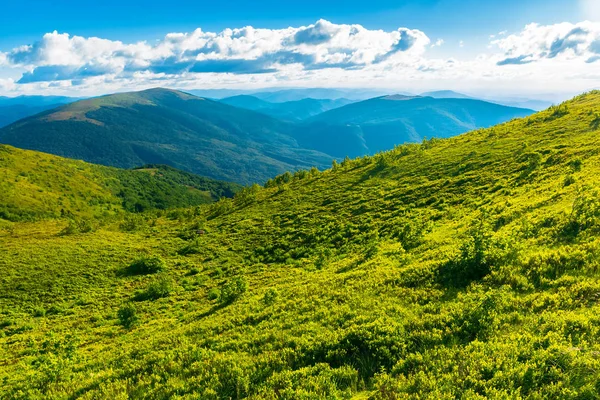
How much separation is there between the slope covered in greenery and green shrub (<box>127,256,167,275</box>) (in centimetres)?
22

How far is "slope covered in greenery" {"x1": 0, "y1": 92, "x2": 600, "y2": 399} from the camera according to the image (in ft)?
31.8

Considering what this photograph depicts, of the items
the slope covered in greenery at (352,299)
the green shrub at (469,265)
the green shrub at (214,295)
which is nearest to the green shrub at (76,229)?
the slope covered in greenery at (352,299)

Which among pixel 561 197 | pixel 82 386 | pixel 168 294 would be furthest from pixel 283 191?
pixel 82 386

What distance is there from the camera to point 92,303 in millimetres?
28906

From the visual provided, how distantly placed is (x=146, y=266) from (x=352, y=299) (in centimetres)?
2804

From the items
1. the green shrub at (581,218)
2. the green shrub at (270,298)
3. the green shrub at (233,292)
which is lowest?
the green shrub at (233,292)

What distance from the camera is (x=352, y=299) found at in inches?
618

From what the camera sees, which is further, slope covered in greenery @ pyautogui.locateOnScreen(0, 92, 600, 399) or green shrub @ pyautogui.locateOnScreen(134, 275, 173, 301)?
green shrub @ pyautogui.locateOnScreen(134, 275, 173, 301)

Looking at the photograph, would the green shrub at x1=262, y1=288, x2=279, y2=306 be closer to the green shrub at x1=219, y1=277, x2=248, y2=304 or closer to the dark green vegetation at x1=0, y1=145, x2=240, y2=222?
the green shrub at x1=219, y1=277, x2=248, y2=304

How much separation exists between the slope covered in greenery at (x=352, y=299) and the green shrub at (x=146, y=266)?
0.72ft

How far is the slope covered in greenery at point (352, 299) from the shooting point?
31.8 ft

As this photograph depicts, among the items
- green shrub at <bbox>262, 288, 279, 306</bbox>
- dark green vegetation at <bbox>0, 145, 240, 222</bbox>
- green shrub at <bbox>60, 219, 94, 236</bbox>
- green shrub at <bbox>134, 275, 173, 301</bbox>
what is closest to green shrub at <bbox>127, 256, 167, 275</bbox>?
green shrub at <bbox>134, 275, 173, 301</bbox>

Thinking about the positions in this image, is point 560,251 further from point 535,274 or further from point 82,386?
point 82,386

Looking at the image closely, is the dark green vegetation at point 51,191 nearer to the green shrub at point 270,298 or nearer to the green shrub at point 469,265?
the green shrub at point 270,298
